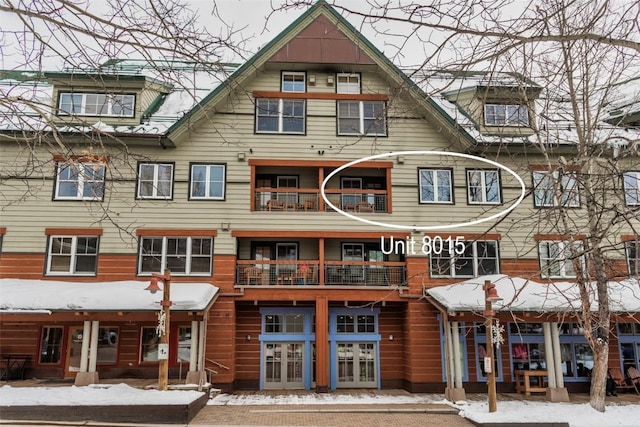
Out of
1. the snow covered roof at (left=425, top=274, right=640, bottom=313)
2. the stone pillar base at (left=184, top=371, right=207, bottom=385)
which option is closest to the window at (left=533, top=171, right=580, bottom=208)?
the snow covered roof at (left=425, top=274, right=640, bottom=313)

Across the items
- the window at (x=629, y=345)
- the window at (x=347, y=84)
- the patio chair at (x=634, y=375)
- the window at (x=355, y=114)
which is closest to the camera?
the patio chair at (x=634, y=375)

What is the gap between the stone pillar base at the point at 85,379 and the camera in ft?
51.3

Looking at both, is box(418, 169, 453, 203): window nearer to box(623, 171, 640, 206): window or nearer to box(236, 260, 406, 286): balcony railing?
box(236, 260, 406, 286): balcony railing

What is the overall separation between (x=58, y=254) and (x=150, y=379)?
224 inches

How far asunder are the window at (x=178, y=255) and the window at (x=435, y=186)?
848 cm

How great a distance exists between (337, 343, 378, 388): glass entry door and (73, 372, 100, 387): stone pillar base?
28.0 ft

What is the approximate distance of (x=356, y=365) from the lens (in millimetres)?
18953

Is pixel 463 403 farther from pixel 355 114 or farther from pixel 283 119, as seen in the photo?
pixel 283 119

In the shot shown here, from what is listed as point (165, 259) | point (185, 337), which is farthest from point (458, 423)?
point (165, 259)

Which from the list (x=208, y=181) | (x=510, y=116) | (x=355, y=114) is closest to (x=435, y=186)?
(x=355, y=114)

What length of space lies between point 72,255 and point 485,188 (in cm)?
1590

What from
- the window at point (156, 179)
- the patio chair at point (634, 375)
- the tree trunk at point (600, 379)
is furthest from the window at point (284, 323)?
the patio chair at point (634, 375)

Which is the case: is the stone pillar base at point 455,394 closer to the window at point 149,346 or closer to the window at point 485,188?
the window at point 485,188

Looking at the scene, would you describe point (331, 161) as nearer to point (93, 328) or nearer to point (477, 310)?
point (477, 310)
